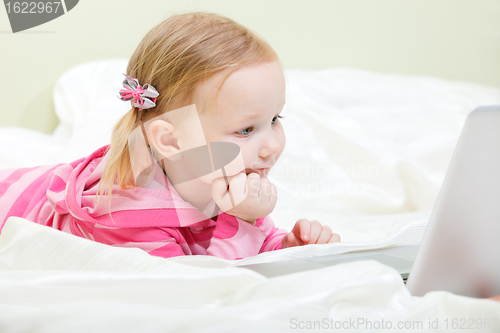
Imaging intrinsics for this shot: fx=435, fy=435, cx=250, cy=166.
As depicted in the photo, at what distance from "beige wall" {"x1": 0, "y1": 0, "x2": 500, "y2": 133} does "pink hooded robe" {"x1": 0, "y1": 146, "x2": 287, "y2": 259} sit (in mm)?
589

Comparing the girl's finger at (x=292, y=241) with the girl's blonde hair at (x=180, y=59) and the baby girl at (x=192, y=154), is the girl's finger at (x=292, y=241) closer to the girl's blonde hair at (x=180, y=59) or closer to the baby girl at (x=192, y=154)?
the baby girl at (x=192, y=154)

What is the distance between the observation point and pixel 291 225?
101 cm

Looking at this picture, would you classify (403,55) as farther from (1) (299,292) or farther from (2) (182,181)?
(1) (299,292)

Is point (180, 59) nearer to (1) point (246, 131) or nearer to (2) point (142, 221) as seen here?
(1) point (246, 131)

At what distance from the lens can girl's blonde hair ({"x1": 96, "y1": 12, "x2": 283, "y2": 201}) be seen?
27.4 inches

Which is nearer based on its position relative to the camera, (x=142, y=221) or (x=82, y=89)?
(x=142, y=221)

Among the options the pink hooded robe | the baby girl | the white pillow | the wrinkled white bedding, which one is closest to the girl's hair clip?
the baby girl

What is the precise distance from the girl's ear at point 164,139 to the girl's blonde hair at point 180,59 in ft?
0.09

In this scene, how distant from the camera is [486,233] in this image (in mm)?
388

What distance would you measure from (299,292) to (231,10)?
149 centimetres

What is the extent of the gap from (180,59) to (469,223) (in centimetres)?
50

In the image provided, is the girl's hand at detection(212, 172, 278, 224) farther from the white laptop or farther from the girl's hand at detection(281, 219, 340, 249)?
the white laptop

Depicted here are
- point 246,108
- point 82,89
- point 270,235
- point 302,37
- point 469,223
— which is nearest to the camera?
point 469,223

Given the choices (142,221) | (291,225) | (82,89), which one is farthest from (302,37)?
(142,221)
